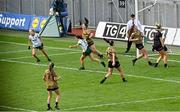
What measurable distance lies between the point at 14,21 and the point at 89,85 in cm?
2430

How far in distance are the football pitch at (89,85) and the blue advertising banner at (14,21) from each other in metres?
10.5

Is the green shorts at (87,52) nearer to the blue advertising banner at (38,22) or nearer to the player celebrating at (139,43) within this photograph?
the player celebrating at (139,43)

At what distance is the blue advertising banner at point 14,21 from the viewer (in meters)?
55.0

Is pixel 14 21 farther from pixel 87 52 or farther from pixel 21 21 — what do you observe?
pixel 87 52

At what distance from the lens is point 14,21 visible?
184 feet

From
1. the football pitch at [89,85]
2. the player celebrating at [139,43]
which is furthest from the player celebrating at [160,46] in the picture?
the player celebrating at [139,43]

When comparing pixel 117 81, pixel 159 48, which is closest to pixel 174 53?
pixel 159 48

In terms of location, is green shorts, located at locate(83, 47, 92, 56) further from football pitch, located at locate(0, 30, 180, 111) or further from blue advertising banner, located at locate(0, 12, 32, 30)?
blue advertising banner, located at locate(0, 12, 32, 30)

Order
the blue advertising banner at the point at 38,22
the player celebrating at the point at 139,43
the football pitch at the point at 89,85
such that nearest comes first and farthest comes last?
1. the football pitch at the point at 89,85
2. the player celebrating at the point at 139,43
3. the blue advertising banner at the point at 38,22

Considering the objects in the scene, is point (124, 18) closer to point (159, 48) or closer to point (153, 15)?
point (153, 15)

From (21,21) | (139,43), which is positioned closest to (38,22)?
(21,21)

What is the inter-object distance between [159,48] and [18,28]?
68.8ft

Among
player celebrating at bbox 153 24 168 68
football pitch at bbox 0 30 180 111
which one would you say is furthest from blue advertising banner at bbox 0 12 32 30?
player celebrating at bbox 153 24 168 68

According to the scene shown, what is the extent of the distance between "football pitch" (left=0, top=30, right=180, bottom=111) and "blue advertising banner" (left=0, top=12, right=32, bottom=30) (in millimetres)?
10526
